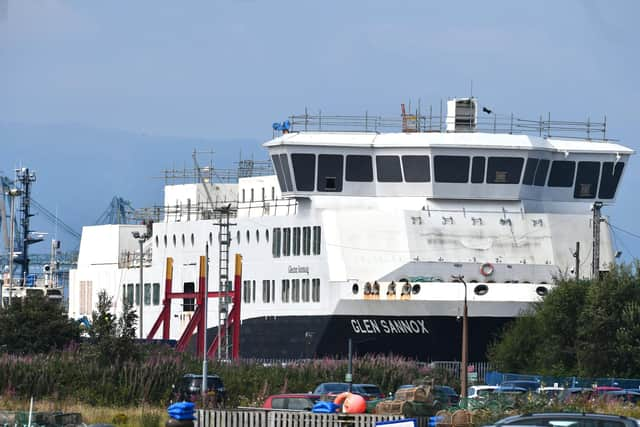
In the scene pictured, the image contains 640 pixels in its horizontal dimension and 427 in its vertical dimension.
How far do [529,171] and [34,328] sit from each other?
21.1 meters

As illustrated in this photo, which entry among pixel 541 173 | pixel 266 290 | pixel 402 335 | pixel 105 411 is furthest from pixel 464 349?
pixel 266 290

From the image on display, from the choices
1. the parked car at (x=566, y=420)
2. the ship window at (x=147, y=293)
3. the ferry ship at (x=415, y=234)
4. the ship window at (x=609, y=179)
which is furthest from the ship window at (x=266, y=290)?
the parked car at (x=566, y=420)

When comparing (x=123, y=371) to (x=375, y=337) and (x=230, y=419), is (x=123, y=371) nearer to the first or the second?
(x=375, y=337)

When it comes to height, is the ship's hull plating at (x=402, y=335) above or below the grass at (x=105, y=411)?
above

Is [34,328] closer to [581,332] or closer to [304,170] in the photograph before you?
[304,170]

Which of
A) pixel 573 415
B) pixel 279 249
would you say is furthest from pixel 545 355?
pixel 573 415

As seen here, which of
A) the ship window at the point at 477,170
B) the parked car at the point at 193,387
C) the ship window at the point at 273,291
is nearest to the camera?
the parked car at the point at 193,387

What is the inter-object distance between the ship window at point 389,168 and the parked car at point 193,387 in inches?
605

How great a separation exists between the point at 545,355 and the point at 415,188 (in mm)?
8234

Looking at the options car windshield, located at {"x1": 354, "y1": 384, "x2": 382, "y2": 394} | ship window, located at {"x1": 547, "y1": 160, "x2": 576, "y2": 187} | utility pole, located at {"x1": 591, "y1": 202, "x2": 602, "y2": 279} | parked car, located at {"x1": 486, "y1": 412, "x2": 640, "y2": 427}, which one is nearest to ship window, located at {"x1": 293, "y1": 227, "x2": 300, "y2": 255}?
ship window, located at {"x1": 547, "y1": 160, "x2": 576, "y2": 187}

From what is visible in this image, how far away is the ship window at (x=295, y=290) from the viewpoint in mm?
69875

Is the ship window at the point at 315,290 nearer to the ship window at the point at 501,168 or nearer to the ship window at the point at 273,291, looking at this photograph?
the ship window at the point at 273,291

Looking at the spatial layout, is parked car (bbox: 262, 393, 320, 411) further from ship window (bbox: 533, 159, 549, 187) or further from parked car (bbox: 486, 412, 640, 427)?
ship window (bbox: 533, 159, 549, 187)

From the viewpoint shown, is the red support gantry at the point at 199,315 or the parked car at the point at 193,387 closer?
the parked car at the point at 193,387
